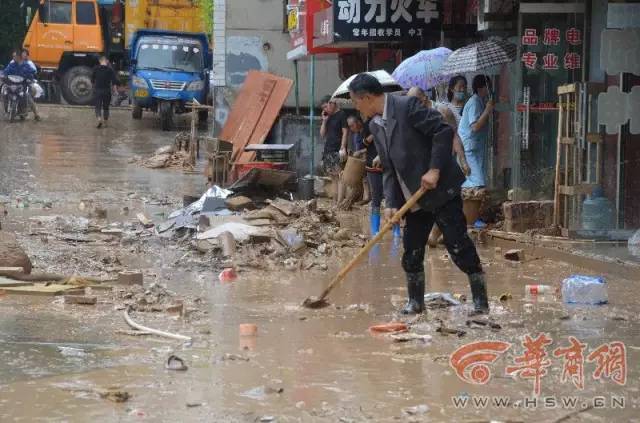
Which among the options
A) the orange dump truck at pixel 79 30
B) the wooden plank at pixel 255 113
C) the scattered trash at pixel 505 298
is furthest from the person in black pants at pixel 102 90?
the scattered trash at pixel 505 298

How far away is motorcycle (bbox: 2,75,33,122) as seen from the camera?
30.5 meters

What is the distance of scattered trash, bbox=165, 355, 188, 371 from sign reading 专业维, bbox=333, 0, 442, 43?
1165 centimetres

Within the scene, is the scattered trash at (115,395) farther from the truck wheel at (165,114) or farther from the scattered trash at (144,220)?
the truck wheel at (165,114)

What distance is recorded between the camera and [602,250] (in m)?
11.4

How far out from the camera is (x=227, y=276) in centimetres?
1024

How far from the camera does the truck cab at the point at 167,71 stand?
103 ft

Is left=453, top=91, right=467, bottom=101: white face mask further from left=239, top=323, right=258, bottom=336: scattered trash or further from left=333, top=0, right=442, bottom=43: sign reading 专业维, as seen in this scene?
left=239, top=323, right=258, bottom=336: scattered trash

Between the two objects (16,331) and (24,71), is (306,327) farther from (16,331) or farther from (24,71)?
(24,71)

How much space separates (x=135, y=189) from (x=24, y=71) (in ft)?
42.3

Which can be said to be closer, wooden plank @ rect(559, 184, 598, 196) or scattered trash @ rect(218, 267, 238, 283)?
scattered trash @ rect(218, 267, 238, 283)

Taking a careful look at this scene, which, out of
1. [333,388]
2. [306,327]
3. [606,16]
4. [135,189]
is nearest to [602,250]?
[606,16]

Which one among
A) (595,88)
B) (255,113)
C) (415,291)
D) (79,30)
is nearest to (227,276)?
(415,291)

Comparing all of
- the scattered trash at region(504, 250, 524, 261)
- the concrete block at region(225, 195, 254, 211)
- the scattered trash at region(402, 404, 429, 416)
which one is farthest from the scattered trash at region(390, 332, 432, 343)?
the concrete block at region(225, 195, 254, 211)

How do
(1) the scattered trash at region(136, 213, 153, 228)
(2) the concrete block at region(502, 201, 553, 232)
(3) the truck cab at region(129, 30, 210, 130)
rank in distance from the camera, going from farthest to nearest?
(3) the truck cab at region(129, 30, 210, 130)
(1) the scattered trash at region(136, 213, 153, 228)
(2) the concrete block at region(502, 201, 553, 232)
